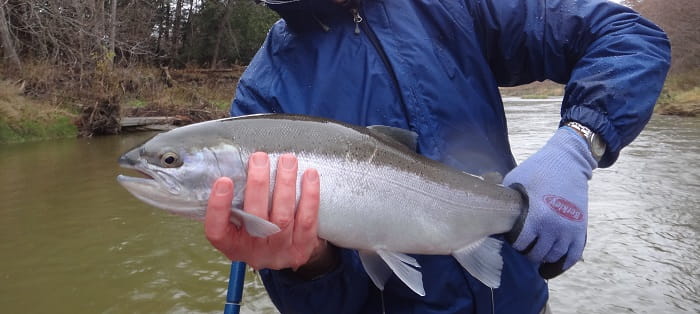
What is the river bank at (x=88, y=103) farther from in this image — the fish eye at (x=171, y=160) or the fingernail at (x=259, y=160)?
the fingernail at (x=259, y=160)

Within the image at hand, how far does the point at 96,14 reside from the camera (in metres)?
19.1

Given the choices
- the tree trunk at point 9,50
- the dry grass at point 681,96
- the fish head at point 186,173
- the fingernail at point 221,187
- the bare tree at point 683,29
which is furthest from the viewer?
the bare tree at point 683,29

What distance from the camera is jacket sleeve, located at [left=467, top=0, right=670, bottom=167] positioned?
1824mm

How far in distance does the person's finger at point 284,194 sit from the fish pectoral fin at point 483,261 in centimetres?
60

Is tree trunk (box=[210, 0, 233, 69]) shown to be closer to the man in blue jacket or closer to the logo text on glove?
the man in blue jacket

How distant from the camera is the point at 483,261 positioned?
1.79 metres

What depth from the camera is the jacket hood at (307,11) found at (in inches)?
76.5

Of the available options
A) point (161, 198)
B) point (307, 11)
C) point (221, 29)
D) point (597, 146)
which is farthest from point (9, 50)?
point (597, 146)

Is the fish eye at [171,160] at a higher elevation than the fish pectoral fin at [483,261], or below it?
higher

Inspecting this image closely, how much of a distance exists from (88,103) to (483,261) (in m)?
16.1

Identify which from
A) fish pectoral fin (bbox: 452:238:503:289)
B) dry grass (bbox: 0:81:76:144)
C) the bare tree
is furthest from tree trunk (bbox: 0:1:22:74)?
the bare tree

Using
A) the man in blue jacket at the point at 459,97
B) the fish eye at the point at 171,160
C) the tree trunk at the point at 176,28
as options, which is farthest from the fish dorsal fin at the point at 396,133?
the tree trunk at the point at 176,28

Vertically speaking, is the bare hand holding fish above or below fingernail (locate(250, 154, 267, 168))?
below

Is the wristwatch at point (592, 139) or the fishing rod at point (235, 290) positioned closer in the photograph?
the wristwatch at point (592, 139)
